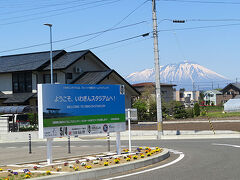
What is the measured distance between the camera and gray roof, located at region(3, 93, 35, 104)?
145ft

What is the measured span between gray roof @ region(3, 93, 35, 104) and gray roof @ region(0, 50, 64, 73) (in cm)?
294

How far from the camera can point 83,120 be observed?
46.4ft

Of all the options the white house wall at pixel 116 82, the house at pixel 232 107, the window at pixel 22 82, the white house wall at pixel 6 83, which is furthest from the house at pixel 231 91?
the white house wall at pixel 6 83

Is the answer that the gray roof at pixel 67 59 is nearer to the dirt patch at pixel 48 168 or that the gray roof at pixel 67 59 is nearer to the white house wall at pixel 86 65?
the white house wall at pixel 86 65

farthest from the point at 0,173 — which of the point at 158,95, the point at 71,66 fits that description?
the point at 71,66

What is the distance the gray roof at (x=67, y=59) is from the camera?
44522mm

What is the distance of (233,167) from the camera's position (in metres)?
11.7

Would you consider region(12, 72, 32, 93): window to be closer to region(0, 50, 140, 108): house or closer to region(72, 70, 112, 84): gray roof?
region(0, 50, 140, 108): house

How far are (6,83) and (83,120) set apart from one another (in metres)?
36.1

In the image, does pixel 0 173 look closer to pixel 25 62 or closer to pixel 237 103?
Answer: pixel 25 62

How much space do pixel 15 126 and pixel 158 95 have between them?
14466mm

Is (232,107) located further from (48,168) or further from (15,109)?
(48,168)

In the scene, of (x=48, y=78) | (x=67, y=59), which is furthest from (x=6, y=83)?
(x=67, y=59)

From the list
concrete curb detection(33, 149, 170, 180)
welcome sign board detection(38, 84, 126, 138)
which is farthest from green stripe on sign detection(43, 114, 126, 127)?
concrete curb detection(33, 149, 170, 180)
